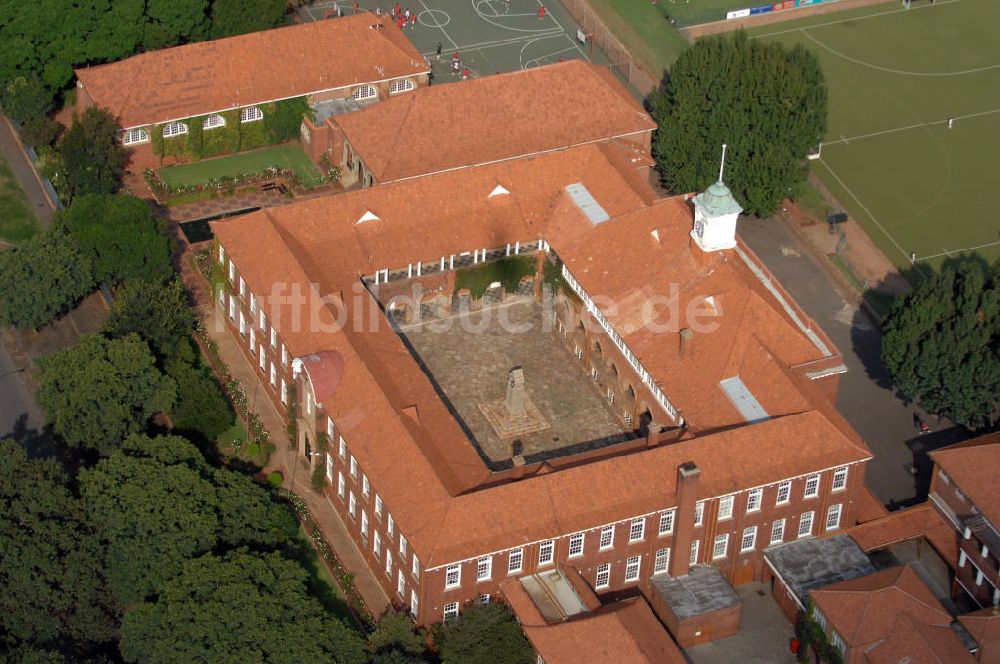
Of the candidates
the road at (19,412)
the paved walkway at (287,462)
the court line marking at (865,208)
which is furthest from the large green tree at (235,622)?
the court line marking at (865,208)

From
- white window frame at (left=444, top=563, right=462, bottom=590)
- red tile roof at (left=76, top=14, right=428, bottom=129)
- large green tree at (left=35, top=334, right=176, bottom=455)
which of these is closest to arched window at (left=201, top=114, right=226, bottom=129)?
red tile roof at (left=76, top=14, right=428, bottom=129)

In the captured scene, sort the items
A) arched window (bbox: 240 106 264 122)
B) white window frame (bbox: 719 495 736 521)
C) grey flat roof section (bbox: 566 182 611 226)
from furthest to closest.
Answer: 1. arched window (bbox: 240 106 264 122)
2. grey flat roof section (bbox: 566 182 611 226)
3. white window frame (bbox: 719 495 736 521)

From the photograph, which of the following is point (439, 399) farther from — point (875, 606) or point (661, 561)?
point (875, 606)

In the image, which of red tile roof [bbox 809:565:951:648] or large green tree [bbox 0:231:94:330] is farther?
large green tree [bbox 0:231:94:330]

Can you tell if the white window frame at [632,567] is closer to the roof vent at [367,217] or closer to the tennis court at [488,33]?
the roof vent at [367,217]

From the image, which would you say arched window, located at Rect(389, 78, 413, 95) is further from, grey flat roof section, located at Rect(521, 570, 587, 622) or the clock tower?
grey flat roof section, located at Rect(521, 570, 587, 622)

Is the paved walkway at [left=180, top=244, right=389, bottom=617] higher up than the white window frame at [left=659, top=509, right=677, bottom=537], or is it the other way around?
the white window frame at [left=659, top=509, right=677, bottom=537]
